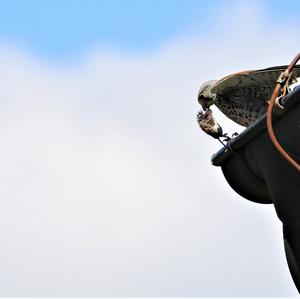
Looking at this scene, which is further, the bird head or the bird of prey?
the bird head

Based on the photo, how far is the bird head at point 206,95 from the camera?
322 inches

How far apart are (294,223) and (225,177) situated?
1.18m

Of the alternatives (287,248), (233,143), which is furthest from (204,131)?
(287,248)

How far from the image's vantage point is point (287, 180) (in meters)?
7.42

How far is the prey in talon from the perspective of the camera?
8047 mm

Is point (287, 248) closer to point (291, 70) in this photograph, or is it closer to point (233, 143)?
point (233, 143)

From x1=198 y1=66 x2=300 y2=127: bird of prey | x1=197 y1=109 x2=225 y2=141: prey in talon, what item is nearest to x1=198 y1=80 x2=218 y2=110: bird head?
x1=198 y1=66 x2=300 y2=127: bird of prey

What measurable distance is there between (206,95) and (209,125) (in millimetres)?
327

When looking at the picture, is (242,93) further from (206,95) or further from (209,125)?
(209,125)

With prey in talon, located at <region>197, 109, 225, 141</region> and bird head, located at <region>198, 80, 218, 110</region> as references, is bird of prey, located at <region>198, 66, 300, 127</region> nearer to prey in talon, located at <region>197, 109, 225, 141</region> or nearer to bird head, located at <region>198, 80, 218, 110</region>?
bird head, located at <region>198, 80, 218, 110</region>

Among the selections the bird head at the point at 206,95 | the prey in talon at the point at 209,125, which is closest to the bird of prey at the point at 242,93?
the bird head at the point at 206,95

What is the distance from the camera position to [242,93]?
8.31m

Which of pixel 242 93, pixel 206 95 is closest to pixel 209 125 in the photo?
pixel 206 95

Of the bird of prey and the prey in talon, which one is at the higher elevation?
the bird of prey
